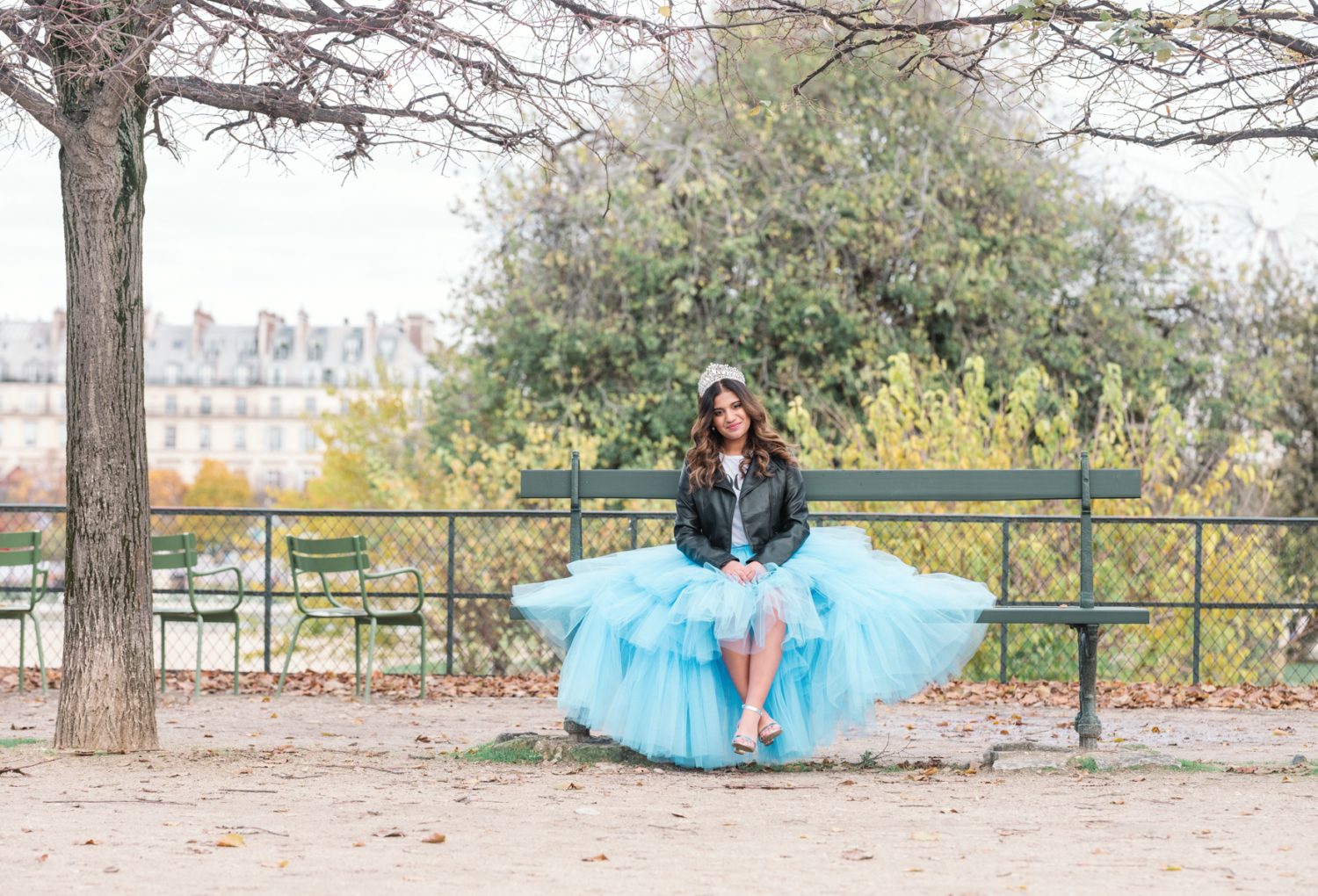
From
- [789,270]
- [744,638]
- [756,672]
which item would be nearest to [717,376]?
[744,638]


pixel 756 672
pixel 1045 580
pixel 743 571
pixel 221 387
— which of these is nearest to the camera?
pixel 756 672

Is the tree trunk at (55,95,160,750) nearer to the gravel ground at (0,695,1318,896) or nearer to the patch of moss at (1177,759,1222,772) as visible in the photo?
the gravel ground at (0,695,1318,896)

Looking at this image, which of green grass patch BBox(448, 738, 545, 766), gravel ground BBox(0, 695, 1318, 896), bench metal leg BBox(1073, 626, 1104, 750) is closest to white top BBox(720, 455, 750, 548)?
gravel ground BBox(0, 695, 1318, 896)

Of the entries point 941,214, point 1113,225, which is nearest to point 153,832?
point 941,214

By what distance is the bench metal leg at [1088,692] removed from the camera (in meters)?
5.61

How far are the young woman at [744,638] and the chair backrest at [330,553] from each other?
303cm

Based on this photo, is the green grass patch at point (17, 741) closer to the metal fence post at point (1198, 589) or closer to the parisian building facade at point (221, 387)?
the metal fence post at point (1198, 589)

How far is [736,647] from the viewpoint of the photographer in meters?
5.22

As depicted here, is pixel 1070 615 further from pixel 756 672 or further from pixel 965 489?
pixel 756 672

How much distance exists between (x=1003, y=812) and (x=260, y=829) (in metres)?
2.46

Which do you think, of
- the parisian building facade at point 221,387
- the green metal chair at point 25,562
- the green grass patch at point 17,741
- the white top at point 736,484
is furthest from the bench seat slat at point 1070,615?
the parisian building facade at point 221,387

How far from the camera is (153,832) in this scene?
13.3ft

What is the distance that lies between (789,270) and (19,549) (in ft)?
31.1

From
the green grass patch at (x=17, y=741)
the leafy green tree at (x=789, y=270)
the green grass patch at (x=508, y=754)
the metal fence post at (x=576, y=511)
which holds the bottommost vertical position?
the green grass patch at (x=17, y=741)
